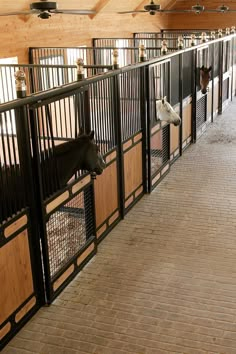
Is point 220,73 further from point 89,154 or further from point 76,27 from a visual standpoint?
point 89,154

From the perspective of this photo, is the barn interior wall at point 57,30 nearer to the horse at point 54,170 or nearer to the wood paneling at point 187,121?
the wood paneling at point 187,121

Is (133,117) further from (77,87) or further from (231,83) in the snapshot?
(231,83)

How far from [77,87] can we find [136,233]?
1634mm

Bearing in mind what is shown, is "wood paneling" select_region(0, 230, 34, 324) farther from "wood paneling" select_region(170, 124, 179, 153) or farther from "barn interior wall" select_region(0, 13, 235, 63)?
"barn interior wall" select_region(0, 13, 235, 63)

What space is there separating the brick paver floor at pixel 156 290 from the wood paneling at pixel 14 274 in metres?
0.22

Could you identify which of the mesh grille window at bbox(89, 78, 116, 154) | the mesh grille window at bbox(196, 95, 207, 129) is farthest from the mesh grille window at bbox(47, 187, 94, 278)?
the mesh grille window at bbox(196, 95, 207, 129)

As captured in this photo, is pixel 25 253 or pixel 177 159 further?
pixel 177 159

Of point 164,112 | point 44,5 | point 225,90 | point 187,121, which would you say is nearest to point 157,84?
point 164,112

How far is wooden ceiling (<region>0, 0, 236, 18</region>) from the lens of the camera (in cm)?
705

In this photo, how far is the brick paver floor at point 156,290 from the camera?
119 inches

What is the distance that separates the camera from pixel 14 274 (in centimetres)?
306

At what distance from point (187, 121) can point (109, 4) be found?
12.6 feet

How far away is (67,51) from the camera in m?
8.48

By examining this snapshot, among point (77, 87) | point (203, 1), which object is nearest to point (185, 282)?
point (77, 87)
